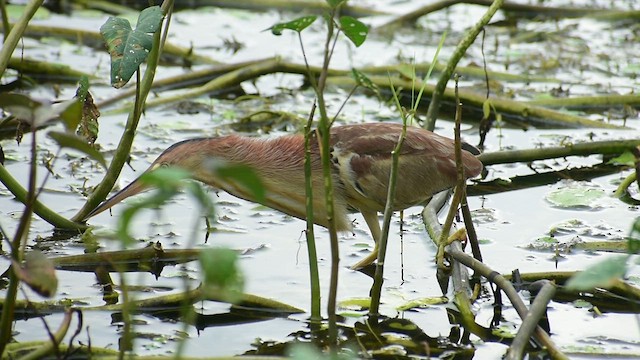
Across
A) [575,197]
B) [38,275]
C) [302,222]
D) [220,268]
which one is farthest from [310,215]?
[575,197]

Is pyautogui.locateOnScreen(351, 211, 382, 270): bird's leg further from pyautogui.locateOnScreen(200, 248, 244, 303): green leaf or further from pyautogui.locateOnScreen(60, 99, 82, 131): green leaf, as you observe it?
pyautogui.locateOnScreen(200, 248, 244, 303): green leaf

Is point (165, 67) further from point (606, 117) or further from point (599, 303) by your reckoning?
point (599, 303)

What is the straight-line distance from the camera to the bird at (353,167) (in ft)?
11.4

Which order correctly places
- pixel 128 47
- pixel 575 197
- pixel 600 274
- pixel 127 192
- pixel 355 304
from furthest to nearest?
pixel 575 197, pixel 127 192, pixel 355 304, pixel 128 47, pixel 600 274

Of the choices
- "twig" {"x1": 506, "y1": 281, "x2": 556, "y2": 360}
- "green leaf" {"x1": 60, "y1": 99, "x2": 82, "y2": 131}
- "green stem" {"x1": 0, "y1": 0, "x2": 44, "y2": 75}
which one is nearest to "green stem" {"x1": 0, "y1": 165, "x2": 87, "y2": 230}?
"green stem" {"x1": 0, "y1": 0, "x2": 44, "y2": 75}

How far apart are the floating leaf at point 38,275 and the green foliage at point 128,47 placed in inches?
30.1

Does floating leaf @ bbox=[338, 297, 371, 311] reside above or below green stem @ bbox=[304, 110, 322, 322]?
below

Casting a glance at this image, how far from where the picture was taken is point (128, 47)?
2936mm

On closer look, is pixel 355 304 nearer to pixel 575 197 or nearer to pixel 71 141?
pixel 71 141

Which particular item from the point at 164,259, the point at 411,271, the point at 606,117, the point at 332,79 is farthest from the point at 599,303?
the point at 332,79

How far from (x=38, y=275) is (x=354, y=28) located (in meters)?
0.92

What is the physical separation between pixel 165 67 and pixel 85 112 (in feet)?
9.95

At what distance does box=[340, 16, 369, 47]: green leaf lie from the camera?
2512 mm

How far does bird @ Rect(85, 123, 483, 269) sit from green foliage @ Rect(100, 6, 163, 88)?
535 millimetres
